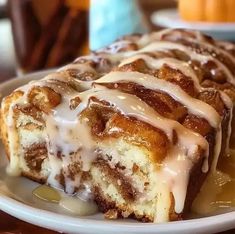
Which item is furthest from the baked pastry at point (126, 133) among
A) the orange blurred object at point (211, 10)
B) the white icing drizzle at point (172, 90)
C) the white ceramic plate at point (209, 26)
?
the orange blurred object at point (211, 10)

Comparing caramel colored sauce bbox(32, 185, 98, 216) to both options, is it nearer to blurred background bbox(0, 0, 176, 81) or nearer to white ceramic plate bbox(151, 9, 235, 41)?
blurred background bbox(0, 0, 176, 81)

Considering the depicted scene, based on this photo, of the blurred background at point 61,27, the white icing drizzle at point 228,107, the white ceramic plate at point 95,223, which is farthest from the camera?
the blurred background at point 61,27

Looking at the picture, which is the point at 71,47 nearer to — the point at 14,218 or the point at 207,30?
the point at 207,30

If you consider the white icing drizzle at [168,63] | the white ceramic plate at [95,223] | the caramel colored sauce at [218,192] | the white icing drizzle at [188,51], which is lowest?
the caramel colored sauce at [218,192]

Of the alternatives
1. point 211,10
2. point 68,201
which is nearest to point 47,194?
point 68,201

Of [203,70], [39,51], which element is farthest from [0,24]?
[203,70]

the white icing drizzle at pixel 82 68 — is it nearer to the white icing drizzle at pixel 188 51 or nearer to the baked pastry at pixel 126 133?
the baked pastry at pixel 126 133

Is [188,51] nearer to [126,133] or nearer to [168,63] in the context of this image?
[168,63]
